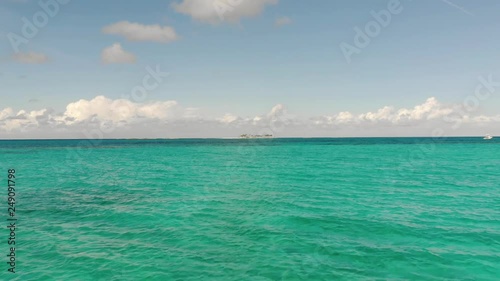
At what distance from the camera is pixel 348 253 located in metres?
16.7

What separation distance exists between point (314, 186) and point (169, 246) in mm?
23695

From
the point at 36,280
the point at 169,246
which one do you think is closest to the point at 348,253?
the point at 169,246

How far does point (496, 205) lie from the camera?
27.6 metres

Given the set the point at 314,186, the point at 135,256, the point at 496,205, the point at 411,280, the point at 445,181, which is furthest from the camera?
the point at 445,181

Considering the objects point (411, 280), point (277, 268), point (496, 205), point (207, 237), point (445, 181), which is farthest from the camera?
point (445, 181)

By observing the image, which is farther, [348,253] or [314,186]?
[314,186]

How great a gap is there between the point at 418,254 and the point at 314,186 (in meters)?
21.3

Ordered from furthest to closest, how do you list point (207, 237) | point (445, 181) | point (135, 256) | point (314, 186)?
1. point (445, 181)
2. point (314, 186)
3. point (207, 237)
4. point (135, 256)

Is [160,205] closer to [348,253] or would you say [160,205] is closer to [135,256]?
[135,256]

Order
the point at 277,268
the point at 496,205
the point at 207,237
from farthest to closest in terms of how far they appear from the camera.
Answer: the point at 496,205 < the point at 207,237 < the point at 277,268

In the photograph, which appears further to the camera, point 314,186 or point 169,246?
point 314,186

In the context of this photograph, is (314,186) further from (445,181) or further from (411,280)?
(411,280)

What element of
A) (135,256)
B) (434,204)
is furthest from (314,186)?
(135,256)

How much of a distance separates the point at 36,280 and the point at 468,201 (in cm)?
3505
